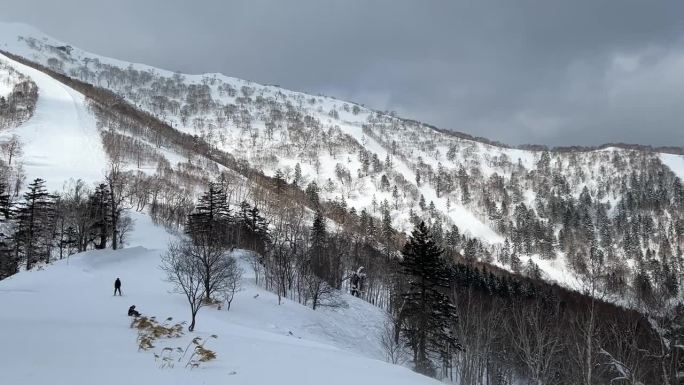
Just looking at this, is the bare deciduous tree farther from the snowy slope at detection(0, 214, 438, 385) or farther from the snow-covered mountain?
the snow-covered mountain

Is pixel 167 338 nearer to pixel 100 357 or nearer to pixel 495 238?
pixel 100 357

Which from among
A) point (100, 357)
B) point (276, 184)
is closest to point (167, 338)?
point (100, 357)

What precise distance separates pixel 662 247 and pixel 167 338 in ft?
676

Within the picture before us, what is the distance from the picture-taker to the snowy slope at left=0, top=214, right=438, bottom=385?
1081cm

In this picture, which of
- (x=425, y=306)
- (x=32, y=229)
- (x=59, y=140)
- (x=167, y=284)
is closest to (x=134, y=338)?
(x=425, y=306)

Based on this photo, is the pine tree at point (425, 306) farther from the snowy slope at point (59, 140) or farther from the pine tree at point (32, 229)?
the snowy slope at point (59, 140)

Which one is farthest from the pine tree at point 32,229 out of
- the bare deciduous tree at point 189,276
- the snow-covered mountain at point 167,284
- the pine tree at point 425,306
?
the pine tree at point 425,306

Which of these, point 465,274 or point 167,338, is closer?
point 167,338

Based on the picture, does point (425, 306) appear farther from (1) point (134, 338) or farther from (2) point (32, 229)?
(2) point (32, 229)

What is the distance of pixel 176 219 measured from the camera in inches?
3927

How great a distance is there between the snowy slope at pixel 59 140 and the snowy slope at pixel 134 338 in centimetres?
8732

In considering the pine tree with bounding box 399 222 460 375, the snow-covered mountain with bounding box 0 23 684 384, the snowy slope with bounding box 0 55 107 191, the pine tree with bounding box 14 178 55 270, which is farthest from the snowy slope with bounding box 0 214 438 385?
the snowy slope with bounding box 0 55 107 191

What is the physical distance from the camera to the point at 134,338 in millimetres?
15852

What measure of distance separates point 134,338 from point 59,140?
16171 centimetres
